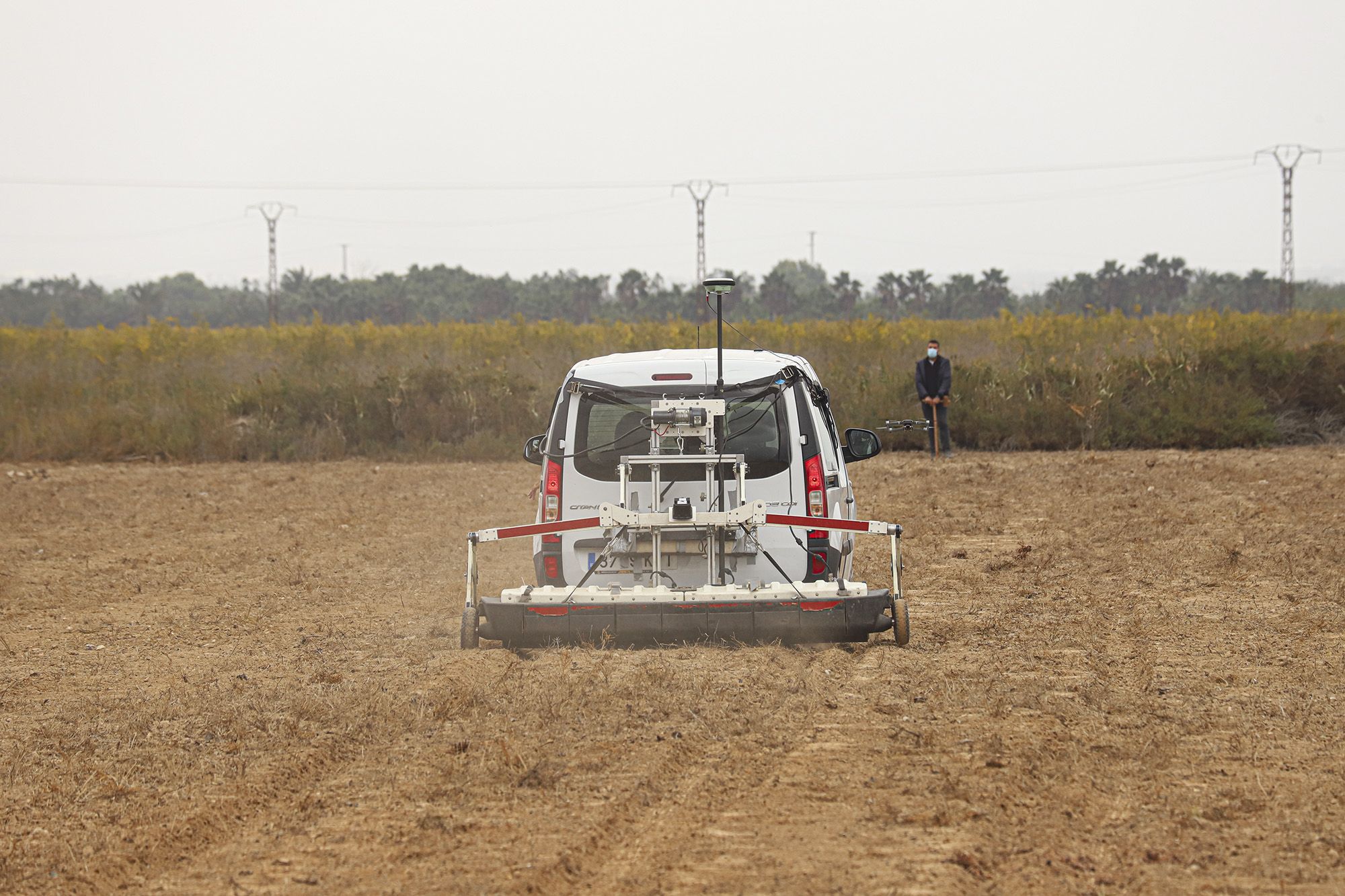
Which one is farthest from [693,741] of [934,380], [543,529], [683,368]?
[934,380]

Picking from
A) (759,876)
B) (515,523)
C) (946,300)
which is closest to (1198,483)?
(515,523)

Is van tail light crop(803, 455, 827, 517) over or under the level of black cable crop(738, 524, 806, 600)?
over

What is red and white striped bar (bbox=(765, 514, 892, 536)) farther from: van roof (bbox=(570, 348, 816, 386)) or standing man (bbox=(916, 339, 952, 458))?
standing man (bbox=(916, 339, 952, 458))

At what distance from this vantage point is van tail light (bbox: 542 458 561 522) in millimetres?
8695

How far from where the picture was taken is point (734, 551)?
27.6 feet

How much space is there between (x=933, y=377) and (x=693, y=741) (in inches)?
670

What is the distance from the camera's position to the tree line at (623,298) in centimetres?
7806

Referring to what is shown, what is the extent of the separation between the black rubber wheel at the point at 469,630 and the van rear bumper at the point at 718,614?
322 mm

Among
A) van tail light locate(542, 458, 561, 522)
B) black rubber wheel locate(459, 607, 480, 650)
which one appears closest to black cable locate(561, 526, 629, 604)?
van tail light locate(542, 458, 561, 522)

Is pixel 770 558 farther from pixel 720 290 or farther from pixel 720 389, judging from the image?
pixel 720 290

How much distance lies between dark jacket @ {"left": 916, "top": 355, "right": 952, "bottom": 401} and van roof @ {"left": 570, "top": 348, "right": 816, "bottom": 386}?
1368cm

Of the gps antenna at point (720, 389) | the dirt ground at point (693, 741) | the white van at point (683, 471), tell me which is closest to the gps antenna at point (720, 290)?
the gps antenna at point (720, 389)

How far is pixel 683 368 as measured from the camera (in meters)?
8.69

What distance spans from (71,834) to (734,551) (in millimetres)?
4303
